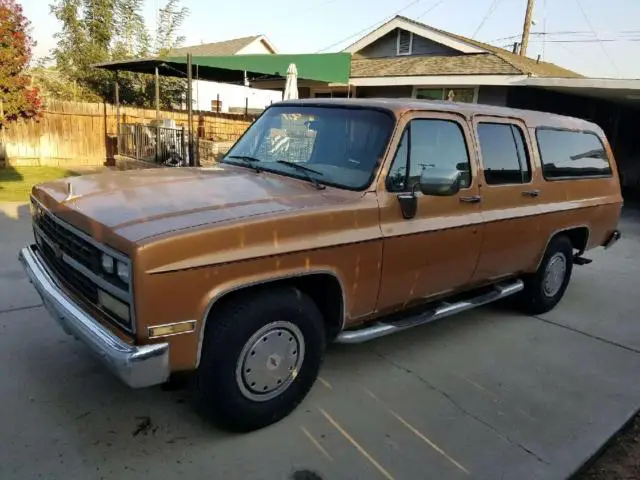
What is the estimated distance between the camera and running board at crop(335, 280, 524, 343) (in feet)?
11.2

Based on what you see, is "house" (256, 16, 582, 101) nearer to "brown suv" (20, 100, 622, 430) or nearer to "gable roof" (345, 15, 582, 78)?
"gable roof" (345, 15, 582, 78)

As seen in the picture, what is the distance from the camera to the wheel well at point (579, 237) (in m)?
Answer: 5.50

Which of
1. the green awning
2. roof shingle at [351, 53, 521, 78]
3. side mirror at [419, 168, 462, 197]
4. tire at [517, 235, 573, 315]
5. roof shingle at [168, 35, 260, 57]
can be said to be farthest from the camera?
roof shingle at [168, 35, 260, 57]

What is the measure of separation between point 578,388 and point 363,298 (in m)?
1.96

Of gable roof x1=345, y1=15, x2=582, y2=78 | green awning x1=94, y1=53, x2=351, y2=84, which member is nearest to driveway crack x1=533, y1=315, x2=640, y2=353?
green awning x1=94, y1=53, x2=351, y2=84

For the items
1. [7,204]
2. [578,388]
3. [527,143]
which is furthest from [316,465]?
[7,204]

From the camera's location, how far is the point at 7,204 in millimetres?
8789

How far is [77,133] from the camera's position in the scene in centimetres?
1584

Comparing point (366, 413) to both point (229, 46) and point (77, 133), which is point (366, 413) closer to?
point (77, 133)

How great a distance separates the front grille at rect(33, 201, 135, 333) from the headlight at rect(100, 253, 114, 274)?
0.03m

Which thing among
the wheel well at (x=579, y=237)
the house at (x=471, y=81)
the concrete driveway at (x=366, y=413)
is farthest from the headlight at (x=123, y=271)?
the house at (x=471, y=81)

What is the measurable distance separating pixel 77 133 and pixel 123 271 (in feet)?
50.1

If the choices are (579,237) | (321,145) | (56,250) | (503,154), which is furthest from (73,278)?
(579,237)

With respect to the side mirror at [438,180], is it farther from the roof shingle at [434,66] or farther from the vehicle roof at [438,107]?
the roof shingle at [434,66]
